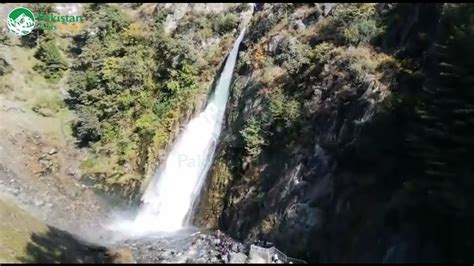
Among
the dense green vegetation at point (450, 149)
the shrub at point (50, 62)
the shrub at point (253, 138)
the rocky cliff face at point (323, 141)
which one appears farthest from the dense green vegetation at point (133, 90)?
the dense green vegetation at point (450, 149)

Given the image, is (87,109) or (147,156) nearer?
(147,156)

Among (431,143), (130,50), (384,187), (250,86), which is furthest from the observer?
(130,50)

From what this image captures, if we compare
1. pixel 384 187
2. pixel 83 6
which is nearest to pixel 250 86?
pixel 384 187

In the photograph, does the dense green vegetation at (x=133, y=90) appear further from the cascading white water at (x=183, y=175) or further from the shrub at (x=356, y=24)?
the shrub at (x=356, y=24)

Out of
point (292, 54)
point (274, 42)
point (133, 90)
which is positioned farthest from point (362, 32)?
point (133, 90)

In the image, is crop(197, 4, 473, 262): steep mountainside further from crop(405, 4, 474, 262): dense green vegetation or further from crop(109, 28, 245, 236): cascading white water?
crop(109, 28, 245, 236): cascading white water

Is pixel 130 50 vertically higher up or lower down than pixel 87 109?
higher up

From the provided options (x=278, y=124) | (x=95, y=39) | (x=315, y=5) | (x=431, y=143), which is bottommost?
(x=431, y=143)

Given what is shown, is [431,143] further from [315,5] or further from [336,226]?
[315,5]
